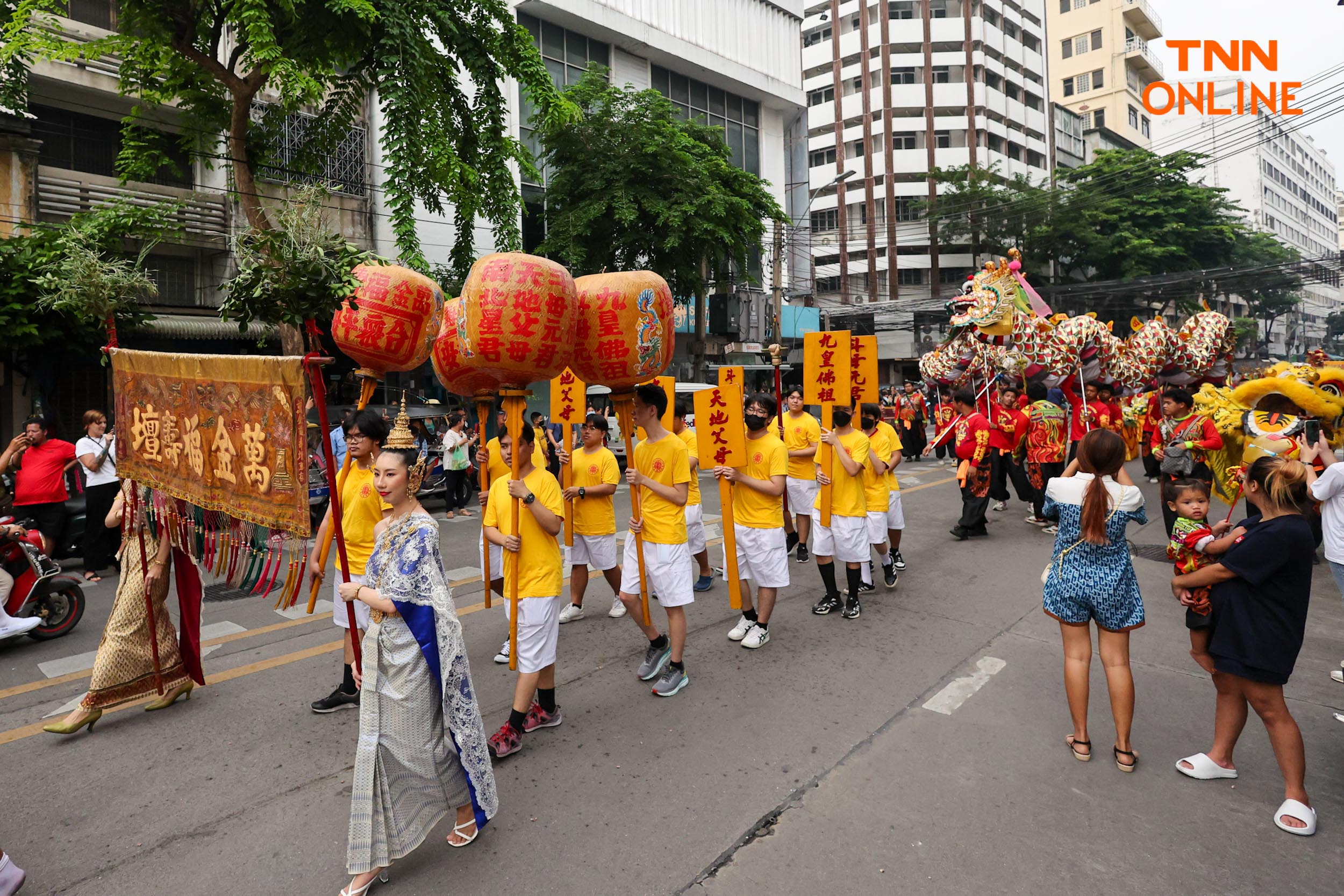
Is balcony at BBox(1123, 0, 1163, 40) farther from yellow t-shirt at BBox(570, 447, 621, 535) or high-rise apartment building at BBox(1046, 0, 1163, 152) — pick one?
yellow t-shirt at BBox(570, 447, 621, 535)

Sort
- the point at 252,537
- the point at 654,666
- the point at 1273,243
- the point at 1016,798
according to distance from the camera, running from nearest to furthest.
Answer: the point at 1016,798 → the point at 252,537 → the point at 654,666 → the point at 1273,243

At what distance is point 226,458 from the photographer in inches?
140

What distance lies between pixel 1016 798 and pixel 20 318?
11987 millimetres

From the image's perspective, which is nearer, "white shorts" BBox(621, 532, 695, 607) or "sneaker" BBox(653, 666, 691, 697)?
"sneaker" BBox(653, 666, 691, 697)

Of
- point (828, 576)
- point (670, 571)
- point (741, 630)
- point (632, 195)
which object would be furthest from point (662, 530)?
point (632, 195)

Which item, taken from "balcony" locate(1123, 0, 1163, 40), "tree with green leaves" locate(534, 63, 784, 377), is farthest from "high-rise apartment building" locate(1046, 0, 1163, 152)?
"tree with green leaves" locate(534, 63, 784, 377)

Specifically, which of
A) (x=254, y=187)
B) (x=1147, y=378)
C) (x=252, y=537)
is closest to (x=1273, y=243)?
(x=1147, y=378)

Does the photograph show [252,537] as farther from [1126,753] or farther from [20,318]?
[20,318]

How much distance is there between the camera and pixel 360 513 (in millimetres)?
4188

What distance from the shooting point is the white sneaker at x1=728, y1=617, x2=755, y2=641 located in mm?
5309

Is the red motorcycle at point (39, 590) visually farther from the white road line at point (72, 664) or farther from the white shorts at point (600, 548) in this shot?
the white shorts at point (600, 548)

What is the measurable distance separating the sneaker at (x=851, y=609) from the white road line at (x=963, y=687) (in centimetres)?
109

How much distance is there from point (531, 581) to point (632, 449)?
102 cm

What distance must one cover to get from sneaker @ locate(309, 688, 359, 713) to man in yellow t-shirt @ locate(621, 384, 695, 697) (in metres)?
Answer: 1.63
